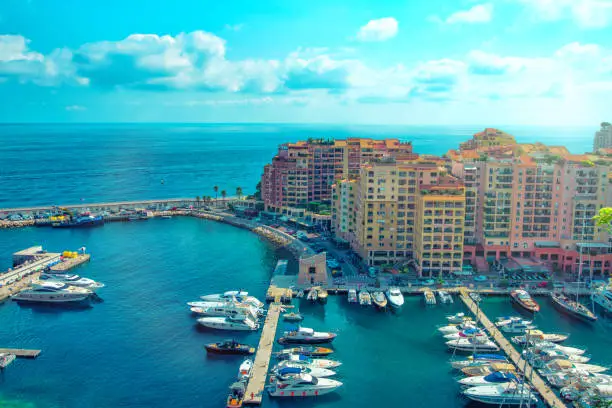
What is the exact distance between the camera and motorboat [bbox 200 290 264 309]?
7319 centimetres

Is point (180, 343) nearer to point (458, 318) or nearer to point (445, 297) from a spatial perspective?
point (458, 318)

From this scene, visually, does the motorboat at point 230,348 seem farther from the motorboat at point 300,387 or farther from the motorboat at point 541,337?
the motorboat at point 541,337

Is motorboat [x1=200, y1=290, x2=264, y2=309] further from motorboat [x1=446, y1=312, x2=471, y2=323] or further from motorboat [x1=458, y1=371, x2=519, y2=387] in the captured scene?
motorboat [x1=458, y1=371, x2=519, y2=387]

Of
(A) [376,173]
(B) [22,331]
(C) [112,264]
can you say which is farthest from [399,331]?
(C) [112,264]

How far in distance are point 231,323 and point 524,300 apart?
39440 mm

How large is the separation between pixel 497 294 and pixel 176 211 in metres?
88.6

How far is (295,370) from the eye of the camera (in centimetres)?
5412

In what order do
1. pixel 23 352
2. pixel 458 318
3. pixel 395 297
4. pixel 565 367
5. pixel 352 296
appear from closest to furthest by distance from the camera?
1. pixel 565 367
2. pixel 23 352
3. pixel 458 318
4. pixel 395 297
5. pixel 352 296

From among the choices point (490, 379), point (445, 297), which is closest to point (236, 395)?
point (490, 379)

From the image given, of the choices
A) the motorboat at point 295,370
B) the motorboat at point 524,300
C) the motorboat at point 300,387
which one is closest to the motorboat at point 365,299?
the motorboat at point 524,300

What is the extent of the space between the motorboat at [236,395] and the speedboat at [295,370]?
366cm

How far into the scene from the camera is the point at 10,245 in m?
109

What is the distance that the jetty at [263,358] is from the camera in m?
51.7

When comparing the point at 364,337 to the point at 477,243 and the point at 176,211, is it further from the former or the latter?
the point at 176,211
